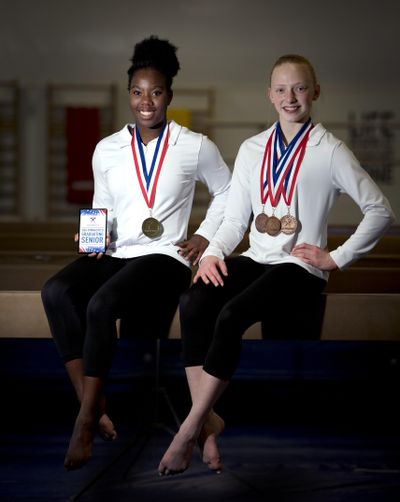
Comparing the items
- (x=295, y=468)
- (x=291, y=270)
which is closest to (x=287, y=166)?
(x=291, y=270)

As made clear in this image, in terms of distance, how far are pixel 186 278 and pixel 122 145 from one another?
1.47 ft

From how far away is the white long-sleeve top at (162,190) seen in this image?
2.24m

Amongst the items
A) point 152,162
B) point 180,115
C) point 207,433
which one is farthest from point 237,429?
point 180,115

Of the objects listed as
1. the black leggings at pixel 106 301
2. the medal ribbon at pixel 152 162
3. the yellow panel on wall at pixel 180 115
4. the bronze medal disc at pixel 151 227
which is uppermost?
the yellow panel on wall at pixel 180 115

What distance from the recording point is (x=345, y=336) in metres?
2.28

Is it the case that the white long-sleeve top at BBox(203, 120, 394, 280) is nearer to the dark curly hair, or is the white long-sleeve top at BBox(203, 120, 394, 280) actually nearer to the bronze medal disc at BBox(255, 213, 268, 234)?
the bronze medal disc at BBox(255, 213, 268, 234)

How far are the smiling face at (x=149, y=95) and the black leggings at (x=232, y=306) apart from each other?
0.49 metres

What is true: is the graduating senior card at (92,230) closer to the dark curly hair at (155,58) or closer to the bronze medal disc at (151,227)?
the bronze medal disc at (151,227)

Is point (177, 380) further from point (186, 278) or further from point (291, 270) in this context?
point (291, 270)

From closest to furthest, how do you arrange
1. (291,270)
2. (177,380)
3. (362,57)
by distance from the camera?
(291,270)
(177,380)
(362,57)

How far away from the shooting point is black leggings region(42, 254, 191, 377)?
1.94 meters

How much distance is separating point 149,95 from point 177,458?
100 cm

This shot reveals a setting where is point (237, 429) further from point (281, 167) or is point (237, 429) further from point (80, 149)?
point (80, 149)

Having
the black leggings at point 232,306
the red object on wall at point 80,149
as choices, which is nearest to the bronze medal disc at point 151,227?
the black leggings at point 232,306
